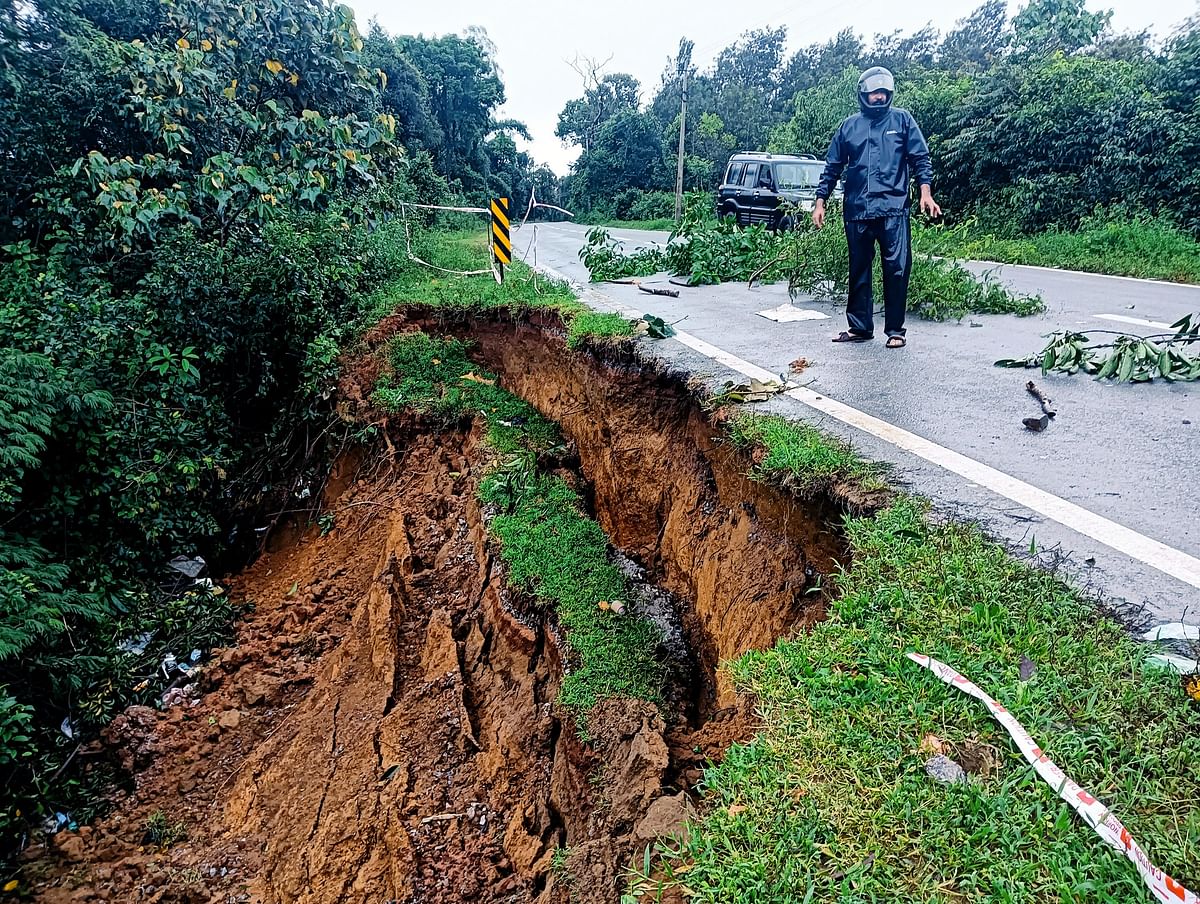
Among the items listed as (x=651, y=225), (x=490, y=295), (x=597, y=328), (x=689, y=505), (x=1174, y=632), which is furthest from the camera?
(x=651, y=225)

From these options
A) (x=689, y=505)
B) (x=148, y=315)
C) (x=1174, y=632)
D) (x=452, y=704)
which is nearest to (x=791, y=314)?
(x=689, y=505)

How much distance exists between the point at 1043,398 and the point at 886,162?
2147 mm

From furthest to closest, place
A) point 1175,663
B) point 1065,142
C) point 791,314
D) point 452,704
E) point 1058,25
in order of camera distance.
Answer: point 1058,25 < point 1065,142 < point 791,314 < point 452,704 < point 1175,663

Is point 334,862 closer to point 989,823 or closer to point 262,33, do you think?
point 989,823

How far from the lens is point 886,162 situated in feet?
16.7

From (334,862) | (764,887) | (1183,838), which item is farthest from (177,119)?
(1183,838)

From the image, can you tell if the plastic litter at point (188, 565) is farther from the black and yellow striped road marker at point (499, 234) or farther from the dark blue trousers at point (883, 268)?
the dark blue trousers at point (883, 268)

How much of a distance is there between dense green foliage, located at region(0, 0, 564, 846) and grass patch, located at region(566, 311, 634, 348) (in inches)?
109

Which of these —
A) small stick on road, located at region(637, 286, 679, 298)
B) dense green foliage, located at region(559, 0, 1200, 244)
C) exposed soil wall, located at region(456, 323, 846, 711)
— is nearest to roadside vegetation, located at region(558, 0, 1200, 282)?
dense green foliage, located at region(559, 0, 1200, 244)

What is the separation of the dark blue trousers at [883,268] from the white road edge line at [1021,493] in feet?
4.01

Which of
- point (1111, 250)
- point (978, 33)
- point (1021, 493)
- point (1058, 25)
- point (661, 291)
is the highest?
point (978, 33)

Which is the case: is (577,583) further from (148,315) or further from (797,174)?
(797,174)

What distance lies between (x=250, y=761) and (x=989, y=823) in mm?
4904

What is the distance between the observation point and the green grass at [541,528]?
4.27m
